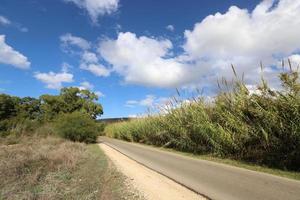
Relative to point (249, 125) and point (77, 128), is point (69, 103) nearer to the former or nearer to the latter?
point (77, 128)

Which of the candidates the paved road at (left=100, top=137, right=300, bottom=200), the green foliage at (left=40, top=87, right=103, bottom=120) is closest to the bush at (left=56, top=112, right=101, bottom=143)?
the paved road at (left=100, top=137, right=300, bottom=200)

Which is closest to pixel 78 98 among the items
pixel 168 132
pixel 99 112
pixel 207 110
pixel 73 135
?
pixel 99 112

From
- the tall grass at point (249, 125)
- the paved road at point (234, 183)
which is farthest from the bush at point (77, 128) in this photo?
the paved road at point (234, 183)

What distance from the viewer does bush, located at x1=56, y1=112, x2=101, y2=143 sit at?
112ft

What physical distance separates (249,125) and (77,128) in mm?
24711

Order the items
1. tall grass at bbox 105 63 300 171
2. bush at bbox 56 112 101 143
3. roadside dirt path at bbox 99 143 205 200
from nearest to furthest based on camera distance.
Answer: roadside dirt path at bbox 99 143 205 200 → tall grass at bbox 105 63 300 171 → bush at bbox 56 112 101 143

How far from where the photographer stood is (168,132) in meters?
23.2

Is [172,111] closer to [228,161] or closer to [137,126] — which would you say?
[228,161]

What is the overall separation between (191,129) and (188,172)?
7.97 meters

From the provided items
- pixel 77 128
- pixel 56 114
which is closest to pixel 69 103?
pixel 56 114

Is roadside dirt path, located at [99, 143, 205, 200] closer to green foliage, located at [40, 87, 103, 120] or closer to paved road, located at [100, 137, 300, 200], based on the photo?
paved road, located at [100, 137, 300, 200]

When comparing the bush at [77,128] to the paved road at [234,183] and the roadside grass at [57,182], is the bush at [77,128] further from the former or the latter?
the paved road at [234,183]

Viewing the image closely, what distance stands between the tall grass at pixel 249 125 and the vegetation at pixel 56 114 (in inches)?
689

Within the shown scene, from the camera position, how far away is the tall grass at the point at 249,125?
11227 millimetres
